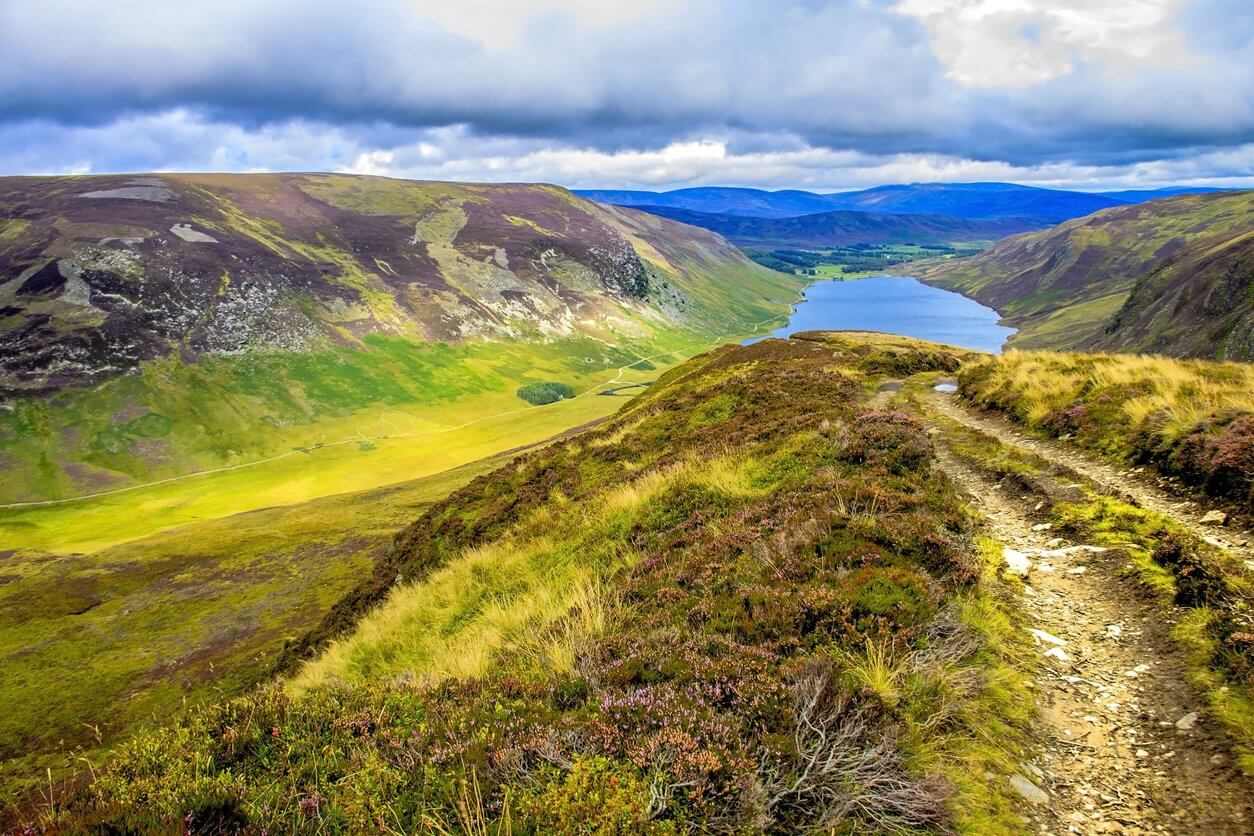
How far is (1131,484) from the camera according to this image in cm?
1264

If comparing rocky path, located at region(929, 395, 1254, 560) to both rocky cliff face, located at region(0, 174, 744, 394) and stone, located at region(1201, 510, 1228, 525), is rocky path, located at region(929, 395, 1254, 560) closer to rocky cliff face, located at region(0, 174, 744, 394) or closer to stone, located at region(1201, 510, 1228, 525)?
stone, located at region(1201, 510, 1228, 525)

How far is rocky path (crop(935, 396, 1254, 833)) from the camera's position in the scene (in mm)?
5125

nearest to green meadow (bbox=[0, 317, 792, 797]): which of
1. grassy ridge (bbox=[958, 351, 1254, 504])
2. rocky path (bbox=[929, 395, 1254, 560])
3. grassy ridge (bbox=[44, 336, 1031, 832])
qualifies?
grassy ridge (bbox=[44, 336, 1031, 832])

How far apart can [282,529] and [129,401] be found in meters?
81.2


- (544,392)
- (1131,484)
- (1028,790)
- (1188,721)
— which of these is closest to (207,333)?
(544,392)

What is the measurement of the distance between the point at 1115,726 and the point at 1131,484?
8735 mm

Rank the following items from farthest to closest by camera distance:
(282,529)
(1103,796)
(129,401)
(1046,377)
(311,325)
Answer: (311,325) < (129,401) < (282,529) < (1046,377) < (1103,796)

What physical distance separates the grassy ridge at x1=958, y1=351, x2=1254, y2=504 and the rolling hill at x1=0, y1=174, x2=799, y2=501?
130 meters

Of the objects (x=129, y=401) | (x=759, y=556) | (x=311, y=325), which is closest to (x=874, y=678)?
(x=759, y=556)

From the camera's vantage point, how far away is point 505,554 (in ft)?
52.3

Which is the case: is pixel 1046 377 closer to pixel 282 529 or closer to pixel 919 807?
pixel 919 807

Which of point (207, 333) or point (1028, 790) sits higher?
point (207, 333)

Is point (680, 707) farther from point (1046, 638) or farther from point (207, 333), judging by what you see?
point (207, 333)

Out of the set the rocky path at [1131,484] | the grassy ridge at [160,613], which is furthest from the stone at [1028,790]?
the grassy ridge at [160,613]
